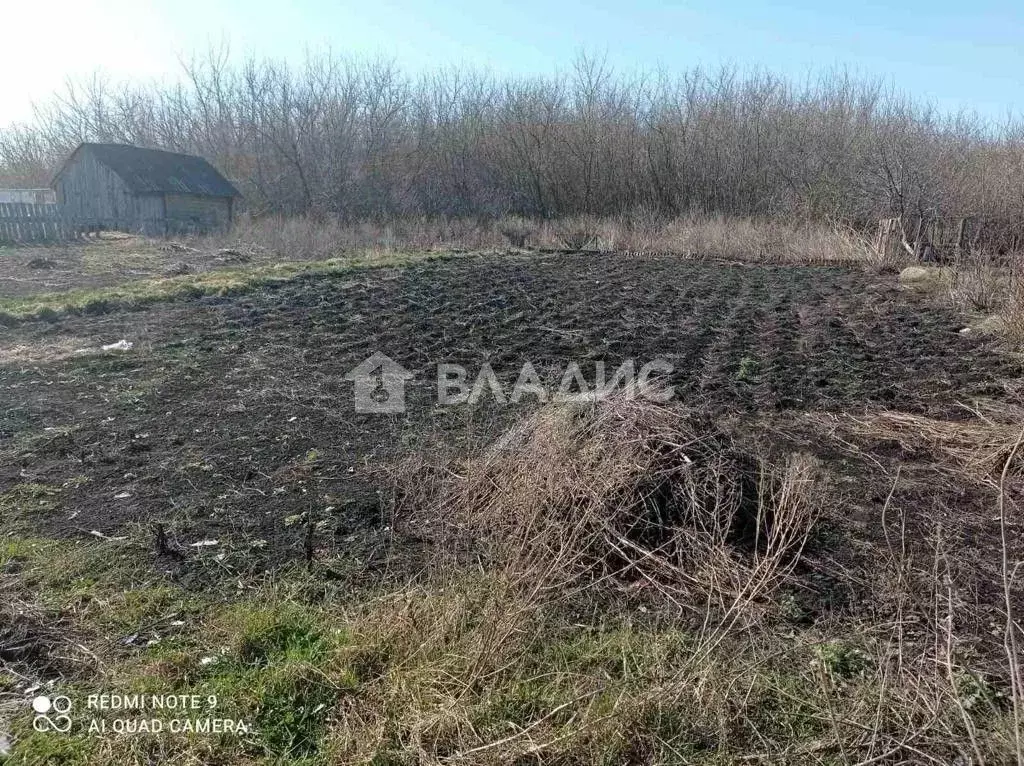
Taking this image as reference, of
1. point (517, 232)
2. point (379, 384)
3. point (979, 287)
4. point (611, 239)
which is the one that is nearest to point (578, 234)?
point (611, 239)

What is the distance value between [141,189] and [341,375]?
2088 centimetres

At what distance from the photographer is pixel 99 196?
24906mm

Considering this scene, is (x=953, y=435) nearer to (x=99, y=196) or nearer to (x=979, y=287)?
(x=979, y=287)

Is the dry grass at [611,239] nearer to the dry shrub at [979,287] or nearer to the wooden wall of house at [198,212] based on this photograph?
the wooden wall of house at [198,212]

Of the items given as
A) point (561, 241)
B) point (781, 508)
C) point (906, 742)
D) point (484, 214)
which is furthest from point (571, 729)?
point (484, 214)

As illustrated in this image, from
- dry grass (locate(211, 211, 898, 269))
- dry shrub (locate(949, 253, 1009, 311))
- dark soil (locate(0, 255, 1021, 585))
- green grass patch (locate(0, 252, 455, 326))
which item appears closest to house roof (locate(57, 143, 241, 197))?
dry grass (locate(211, 211, 898, 269))

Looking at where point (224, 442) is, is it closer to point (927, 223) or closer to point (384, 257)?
point (384, 257)

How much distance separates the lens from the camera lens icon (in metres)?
2.40

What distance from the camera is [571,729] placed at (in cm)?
238

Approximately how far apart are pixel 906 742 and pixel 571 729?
3.46 feet

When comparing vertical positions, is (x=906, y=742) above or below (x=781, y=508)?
below

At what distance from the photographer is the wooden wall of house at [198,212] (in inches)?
925

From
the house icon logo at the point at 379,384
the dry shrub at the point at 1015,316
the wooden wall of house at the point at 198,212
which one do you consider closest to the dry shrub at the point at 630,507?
the house icon logo at the point at 379,384

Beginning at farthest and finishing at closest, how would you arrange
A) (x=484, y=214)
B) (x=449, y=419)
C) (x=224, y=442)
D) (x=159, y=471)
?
1. (x=484, y=214)
2. (x=449, y=419)
3. (x=224, y=442)
4. (x=159, y=471)
